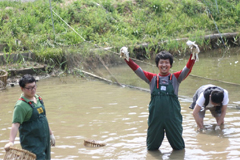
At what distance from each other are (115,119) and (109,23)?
7.29 m

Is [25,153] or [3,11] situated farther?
[3,11]

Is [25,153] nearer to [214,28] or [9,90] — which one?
[9,90]

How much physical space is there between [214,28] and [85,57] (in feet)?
19.6

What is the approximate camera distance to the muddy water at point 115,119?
4.71 m

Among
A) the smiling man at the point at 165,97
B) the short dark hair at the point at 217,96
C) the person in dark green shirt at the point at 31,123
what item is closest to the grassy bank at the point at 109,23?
the short dark hair at the point at 217,96

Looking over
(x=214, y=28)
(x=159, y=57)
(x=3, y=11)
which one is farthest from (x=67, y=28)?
(x=159, y=57)

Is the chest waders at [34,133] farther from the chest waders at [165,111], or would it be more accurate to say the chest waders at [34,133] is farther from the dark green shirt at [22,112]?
the chest waders at [165,111]

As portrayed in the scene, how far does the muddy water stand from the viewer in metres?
4.71

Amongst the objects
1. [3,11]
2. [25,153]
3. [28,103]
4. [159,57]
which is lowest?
[25,153]

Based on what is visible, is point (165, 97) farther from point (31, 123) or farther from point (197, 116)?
point (31, 123)

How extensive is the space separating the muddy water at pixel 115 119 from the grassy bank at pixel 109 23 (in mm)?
1845

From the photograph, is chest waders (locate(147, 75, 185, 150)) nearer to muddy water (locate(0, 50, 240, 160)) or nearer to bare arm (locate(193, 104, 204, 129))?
muddy water (locate(0, 50, 240, 160))

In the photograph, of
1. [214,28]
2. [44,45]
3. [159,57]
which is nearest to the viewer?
[159,57]

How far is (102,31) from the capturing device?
12570 millimetres
